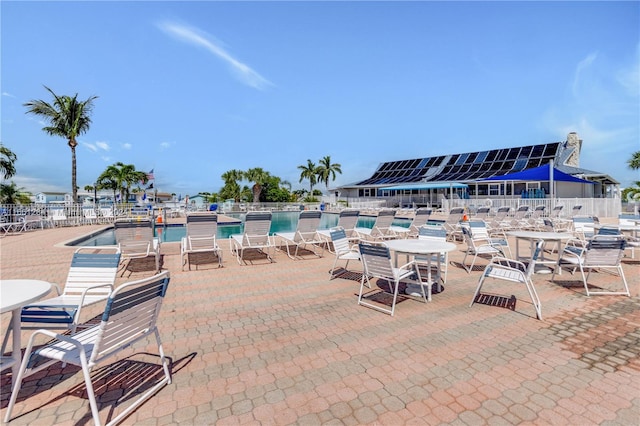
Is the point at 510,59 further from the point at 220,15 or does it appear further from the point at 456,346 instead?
the point at 456,346

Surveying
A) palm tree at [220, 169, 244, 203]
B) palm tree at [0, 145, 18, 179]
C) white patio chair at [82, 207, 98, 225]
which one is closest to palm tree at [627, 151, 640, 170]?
palm tree at [220, 169, 244, 203]

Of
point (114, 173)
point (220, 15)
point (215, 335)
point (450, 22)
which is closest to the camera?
point (215, 335)

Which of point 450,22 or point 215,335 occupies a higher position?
point 450,22

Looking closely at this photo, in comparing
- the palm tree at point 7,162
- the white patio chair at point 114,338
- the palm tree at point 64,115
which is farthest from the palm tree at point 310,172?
the white patio chair at point 114,338

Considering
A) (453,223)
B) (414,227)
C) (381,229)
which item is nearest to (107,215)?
(381,229)

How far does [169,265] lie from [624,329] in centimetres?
773

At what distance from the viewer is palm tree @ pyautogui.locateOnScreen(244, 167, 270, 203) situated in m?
37.8

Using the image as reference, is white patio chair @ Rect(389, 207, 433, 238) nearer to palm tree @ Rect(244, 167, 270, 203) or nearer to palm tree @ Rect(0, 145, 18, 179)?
palm tree @ Rect(0, 145, 18, 179)

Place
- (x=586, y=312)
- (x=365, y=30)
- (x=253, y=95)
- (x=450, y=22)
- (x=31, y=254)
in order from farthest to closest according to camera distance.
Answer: (x=253, y=95)
(x=365, y=30)
(x=450, y=22)
(x=31, y=254)
(x=586, y=312)

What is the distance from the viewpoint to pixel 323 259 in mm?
7648

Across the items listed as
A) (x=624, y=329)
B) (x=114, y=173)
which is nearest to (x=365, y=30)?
(x=624, y=329)

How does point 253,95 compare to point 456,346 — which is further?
point 253,95

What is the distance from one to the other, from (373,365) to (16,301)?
9.32 ft

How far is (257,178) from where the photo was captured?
37781 mm
